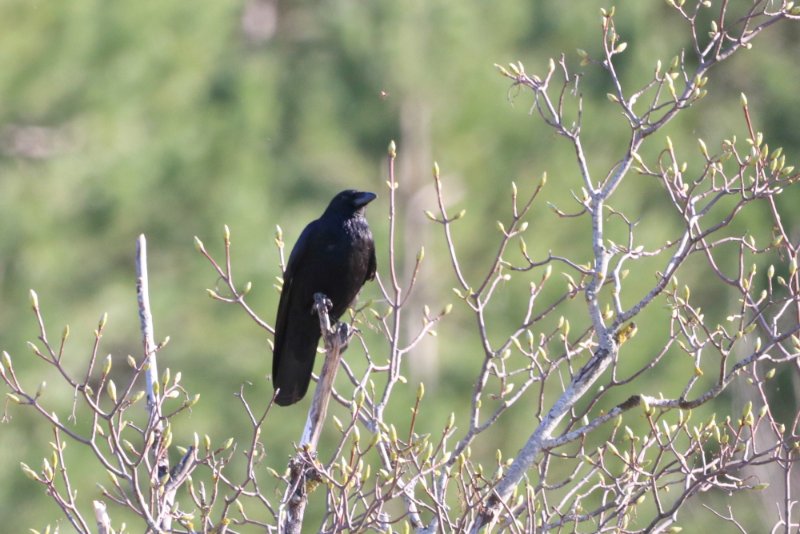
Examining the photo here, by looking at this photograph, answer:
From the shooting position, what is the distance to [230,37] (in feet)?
51.6

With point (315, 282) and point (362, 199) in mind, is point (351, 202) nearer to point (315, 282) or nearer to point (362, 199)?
point (362, 199)

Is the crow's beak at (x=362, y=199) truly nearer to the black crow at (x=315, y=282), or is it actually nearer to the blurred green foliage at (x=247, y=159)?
the black crow at (x=315, y=282)

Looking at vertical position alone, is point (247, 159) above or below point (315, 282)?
above

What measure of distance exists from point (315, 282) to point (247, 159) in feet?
28.3

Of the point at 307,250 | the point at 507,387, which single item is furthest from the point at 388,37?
the point at 507,387

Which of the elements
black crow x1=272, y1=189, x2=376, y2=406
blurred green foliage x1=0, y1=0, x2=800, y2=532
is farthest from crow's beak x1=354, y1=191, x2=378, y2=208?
blurred green foliage x1=0, y1=0, x2=800, y2=532

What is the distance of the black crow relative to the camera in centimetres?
578

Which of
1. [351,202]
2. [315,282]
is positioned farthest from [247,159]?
[315,282]

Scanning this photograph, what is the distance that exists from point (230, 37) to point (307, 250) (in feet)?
33.9

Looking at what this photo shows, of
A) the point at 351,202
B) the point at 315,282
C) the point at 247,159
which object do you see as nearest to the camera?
the point at 315,282

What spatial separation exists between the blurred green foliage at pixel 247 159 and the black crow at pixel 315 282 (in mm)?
6057

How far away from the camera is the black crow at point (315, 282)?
227 inches

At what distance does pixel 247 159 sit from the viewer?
14203 mm

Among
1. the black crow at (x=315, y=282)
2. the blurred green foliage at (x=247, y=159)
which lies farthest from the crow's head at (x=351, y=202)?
the blurred green foliage at (x=247, y=159)
